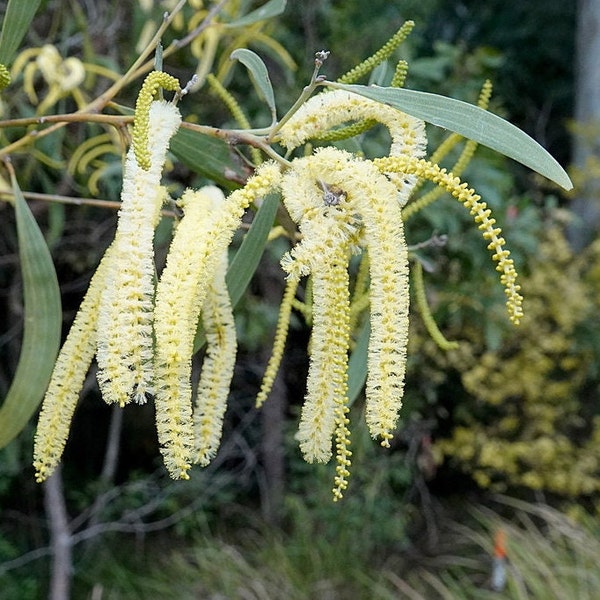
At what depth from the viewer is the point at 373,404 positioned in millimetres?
447

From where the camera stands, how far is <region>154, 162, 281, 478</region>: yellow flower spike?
42 centimetres

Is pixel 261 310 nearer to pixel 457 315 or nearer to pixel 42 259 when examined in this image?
pixel 457 315

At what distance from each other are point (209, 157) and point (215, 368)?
0.18 metres

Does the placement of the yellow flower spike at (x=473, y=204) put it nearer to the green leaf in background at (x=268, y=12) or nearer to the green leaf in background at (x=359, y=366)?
the green leaf in background at (x=359, y=366)

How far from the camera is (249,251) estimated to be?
63cm

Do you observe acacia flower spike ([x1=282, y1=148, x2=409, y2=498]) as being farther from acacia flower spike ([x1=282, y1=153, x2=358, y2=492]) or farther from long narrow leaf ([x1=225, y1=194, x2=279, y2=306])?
long narrow leaf ([x1=225, y1=194, x2=279, y2=306])

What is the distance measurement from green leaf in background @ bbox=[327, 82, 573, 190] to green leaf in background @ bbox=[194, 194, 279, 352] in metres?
0.12

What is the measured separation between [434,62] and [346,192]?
1924 mm

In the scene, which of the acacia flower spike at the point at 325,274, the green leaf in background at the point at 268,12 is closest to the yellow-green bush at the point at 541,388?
the green leaf in background at the point at 268,12

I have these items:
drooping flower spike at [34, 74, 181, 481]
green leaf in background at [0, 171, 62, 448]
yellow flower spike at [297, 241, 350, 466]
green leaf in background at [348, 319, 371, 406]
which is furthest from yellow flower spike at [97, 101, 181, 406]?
green leaf in background at [348, 319, 371, 406]

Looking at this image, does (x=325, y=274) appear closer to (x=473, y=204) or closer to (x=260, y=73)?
(x=473, y=204)

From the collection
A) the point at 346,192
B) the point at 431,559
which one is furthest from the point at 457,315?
the point at 346,192

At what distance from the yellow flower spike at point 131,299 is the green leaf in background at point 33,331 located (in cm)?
21

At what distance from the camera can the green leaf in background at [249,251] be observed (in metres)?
0.58
